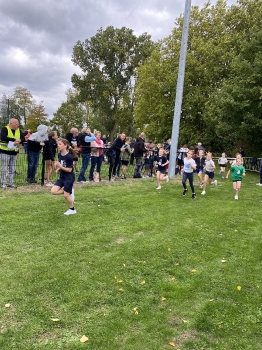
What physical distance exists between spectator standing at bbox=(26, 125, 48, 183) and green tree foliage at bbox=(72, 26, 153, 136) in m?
34.5

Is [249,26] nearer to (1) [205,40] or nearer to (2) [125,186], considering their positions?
(1) [205,40]

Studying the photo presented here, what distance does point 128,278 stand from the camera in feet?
14.3

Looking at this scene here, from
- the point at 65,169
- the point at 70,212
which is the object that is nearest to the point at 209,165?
the point at 70,212

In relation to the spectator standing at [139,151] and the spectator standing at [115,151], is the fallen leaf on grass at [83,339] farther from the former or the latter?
the spectator standing at [139,151]

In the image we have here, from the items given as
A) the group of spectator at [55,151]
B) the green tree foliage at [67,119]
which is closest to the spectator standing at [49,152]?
the group of spectator at [55,151]

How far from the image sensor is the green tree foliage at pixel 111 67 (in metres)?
43.4

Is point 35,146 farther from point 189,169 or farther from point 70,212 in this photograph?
point 189,169

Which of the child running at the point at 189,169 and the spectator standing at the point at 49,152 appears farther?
the spectator standing at the point at 49,152

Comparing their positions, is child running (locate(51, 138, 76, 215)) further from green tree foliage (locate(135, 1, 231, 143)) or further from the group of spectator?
green tree foliage (locate(135, 1, 231, 143))

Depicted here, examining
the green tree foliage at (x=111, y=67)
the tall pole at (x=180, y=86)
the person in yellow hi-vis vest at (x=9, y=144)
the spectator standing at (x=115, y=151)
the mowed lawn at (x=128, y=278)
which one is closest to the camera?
the mowed lawn at (x=128, y=278)

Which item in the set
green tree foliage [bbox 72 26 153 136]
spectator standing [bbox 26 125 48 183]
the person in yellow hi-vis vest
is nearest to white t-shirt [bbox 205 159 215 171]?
spectator standing [bbox 26 125 48 183]

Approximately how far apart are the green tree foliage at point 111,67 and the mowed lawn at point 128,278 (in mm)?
38052

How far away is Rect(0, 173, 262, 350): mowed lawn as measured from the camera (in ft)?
10.5

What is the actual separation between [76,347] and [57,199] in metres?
5.69
